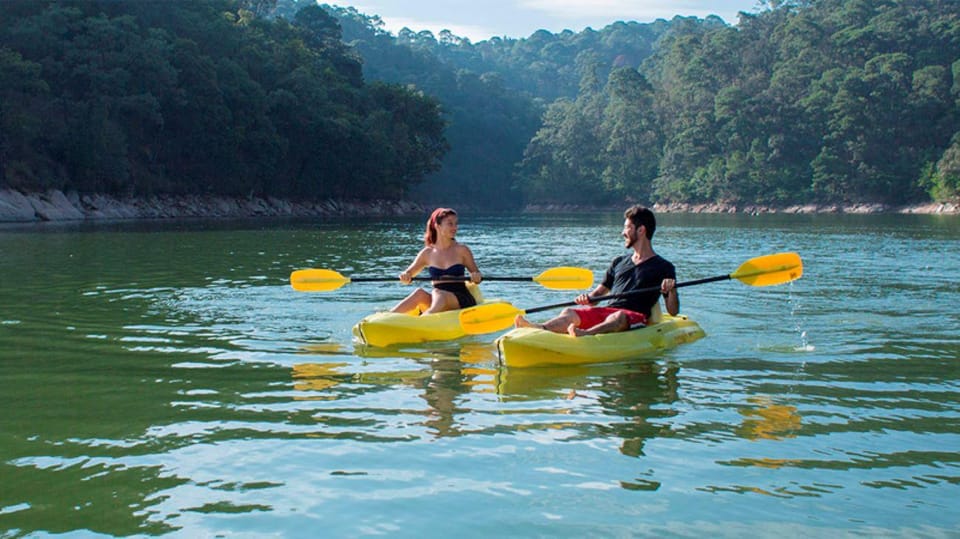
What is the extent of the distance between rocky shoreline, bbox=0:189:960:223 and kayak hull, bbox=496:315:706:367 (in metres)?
31.4

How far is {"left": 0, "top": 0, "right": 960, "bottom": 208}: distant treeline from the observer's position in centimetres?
4084

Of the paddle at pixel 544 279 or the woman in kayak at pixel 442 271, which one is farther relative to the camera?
the paddle at pixel 544 279

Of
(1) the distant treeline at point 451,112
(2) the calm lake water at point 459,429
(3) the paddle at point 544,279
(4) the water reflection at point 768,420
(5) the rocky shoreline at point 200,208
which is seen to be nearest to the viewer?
(2) the calm lake water at point 459,429

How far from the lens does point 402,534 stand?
386cm

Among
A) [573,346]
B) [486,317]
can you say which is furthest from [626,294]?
[486,317]

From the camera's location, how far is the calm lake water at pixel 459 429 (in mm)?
4059

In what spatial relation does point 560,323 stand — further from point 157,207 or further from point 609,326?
point 157,207

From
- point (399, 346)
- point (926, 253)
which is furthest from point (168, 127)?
point (399, 346)

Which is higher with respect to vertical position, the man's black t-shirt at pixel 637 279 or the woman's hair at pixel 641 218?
the woman's hair at pixel 641 218

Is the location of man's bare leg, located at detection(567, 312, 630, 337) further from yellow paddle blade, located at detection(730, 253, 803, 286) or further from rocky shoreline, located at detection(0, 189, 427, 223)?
rocky shoreline, located at detection(0, 189, 427, 223)

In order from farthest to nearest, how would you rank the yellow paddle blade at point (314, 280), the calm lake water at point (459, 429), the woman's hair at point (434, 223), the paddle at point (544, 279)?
the yellow paddle blade at point (314, 280) → the paddle at point (544, 279) → the woman's hair at point (434, 223) → the calm lake water at point (459, 429)

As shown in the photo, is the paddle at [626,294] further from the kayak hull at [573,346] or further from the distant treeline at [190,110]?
the distant treeline at [190,110]

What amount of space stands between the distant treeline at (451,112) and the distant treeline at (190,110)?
10 cm

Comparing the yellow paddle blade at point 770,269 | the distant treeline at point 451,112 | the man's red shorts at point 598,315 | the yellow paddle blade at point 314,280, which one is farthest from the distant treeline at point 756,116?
the man's red shorts at point 598,315
